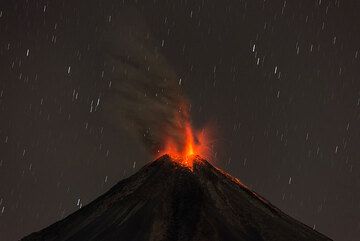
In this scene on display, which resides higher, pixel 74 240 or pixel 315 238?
pixel 315 238

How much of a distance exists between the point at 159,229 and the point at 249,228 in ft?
37.6

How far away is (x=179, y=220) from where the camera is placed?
244 ft

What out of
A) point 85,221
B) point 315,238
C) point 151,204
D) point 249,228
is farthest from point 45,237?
point 315,238

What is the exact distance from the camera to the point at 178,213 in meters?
76.9

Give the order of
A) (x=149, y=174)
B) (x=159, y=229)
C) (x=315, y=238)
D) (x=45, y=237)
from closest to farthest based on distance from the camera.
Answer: (x=159, y=229), (x=315, y=238), (x=45, y=237), (x=149, y=174)

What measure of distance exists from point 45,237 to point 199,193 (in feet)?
70.8

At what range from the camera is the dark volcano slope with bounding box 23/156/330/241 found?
72.2 m

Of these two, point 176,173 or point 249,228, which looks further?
point 176,173

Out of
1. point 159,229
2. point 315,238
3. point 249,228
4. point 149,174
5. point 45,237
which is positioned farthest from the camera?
point 149,174

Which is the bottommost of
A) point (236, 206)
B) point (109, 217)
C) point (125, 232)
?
point (125, 232)

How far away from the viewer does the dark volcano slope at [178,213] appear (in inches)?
2844

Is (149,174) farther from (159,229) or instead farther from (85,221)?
(159,229)

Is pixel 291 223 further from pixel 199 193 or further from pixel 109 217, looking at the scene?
pixel 109 217

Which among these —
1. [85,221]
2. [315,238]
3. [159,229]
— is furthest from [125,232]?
[315,238]
